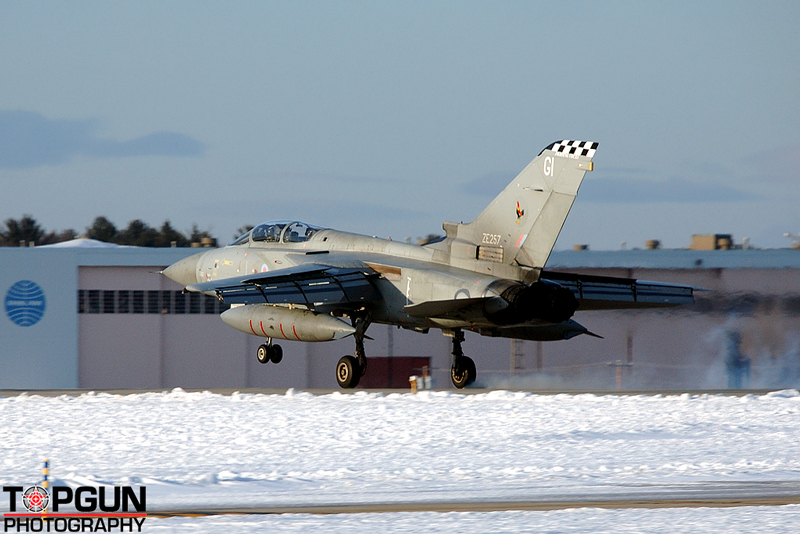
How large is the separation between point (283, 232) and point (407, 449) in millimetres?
12363

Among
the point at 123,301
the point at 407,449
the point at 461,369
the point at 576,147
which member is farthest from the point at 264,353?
the point at 123,301

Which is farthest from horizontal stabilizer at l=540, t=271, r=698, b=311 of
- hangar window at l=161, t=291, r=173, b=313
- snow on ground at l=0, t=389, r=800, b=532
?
hangar window at l=161, t=291, r=173, b=313

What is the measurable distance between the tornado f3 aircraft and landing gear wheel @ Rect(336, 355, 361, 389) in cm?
3

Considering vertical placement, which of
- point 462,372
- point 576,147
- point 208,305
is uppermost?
point 576,147

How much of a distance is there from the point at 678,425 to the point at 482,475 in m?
5.90

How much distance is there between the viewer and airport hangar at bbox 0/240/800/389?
→ 1415 inches

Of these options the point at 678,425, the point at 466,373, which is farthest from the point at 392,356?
the point at 678,425

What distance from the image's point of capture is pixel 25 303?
40.1 m

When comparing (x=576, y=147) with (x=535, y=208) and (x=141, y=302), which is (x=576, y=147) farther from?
(x=141, y=302)

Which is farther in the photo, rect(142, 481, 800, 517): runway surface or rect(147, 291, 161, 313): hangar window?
rect(147, 291, 161, 313): hangar window

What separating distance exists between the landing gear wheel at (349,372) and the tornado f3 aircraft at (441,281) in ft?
0.10

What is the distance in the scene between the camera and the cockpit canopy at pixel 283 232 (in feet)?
85.9

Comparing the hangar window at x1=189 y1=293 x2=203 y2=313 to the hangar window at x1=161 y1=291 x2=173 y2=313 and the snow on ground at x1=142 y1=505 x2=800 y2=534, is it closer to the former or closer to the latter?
the hangar window at x1=161 y1=291 x2=173 y2=313

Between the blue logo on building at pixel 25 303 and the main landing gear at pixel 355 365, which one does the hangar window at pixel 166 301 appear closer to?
the blue logo on building at pixel 25 303
